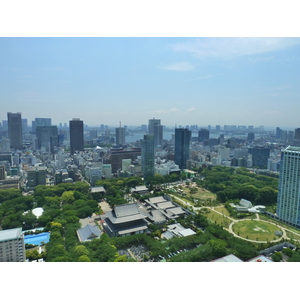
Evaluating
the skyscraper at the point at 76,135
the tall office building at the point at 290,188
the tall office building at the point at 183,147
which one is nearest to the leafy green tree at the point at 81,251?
the tall office building at the point at 290,188

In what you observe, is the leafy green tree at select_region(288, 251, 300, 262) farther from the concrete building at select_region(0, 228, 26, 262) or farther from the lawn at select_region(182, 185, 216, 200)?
the concrete building at select_region(0, 228, 26, 262)

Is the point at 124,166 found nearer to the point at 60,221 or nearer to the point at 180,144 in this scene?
the point at 180,144

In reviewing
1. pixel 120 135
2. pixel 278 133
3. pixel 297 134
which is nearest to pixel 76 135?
pixel 120 135

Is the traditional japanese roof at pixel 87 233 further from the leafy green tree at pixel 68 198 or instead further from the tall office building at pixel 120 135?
the tall office building at pixel 120 135

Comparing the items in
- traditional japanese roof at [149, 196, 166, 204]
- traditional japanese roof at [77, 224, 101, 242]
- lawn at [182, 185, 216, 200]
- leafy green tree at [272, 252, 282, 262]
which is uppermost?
leafy green tree at [272, 252, 282, 262]

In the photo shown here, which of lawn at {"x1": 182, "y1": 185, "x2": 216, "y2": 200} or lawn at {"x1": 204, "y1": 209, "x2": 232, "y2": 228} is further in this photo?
lawn at {"x1": 182, "y1": 185, "x2": 216, "y2": 200}

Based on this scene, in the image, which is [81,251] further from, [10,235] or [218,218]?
[218,218]

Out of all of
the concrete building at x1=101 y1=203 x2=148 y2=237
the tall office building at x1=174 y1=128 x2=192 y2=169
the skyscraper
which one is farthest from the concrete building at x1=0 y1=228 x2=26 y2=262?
the skyscraper
